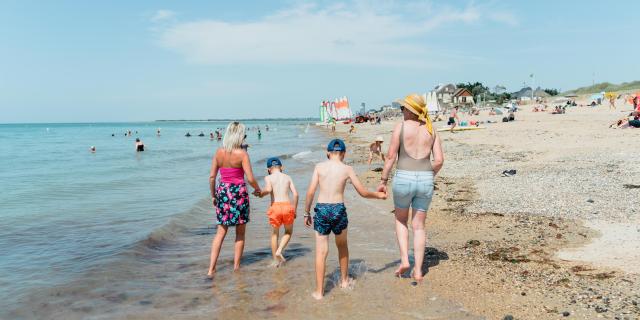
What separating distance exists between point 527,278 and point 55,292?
20.1ft

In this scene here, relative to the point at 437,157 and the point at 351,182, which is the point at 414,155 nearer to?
the point at 437,157

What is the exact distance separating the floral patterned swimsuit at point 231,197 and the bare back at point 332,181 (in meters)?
1.37

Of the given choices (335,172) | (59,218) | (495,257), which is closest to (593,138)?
(495,257)

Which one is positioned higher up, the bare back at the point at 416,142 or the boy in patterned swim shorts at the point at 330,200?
the bare back at the point at 416,142

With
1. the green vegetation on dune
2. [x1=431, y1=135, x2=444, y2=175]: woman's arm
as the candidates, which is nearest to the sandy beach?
[x1=431, y1=135, x2=444, y2=175]: woman's arm

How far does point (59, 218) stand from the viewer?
452 inches

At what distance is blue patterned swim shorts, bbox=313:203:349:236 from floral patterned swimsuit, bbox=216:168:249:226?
139 cm

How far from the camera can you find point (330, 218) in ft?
16.7

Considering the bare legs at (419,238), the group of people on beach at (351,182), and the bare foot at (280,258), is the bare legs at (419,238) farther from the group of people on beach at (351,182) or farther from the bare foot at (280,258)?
the bare foot at (280,258)

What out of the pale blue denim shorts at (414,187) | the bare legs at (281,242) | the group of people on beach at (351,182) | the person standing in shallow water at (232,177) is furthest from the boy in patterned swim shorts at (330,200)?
the bare legs at (281,242)

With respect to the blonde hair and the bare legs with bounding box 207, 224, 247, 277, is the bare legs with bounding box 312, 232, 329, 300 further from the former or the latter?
the blonde hair

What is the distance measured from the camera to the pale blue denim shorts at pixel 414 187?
530cm

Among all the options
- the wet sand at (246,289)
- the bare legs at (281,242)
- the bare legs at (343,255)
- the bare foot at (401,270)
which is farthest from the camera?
the bare legs at (281,242)

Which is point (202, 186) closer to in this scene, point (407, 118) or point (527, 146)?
point (407, 118)
